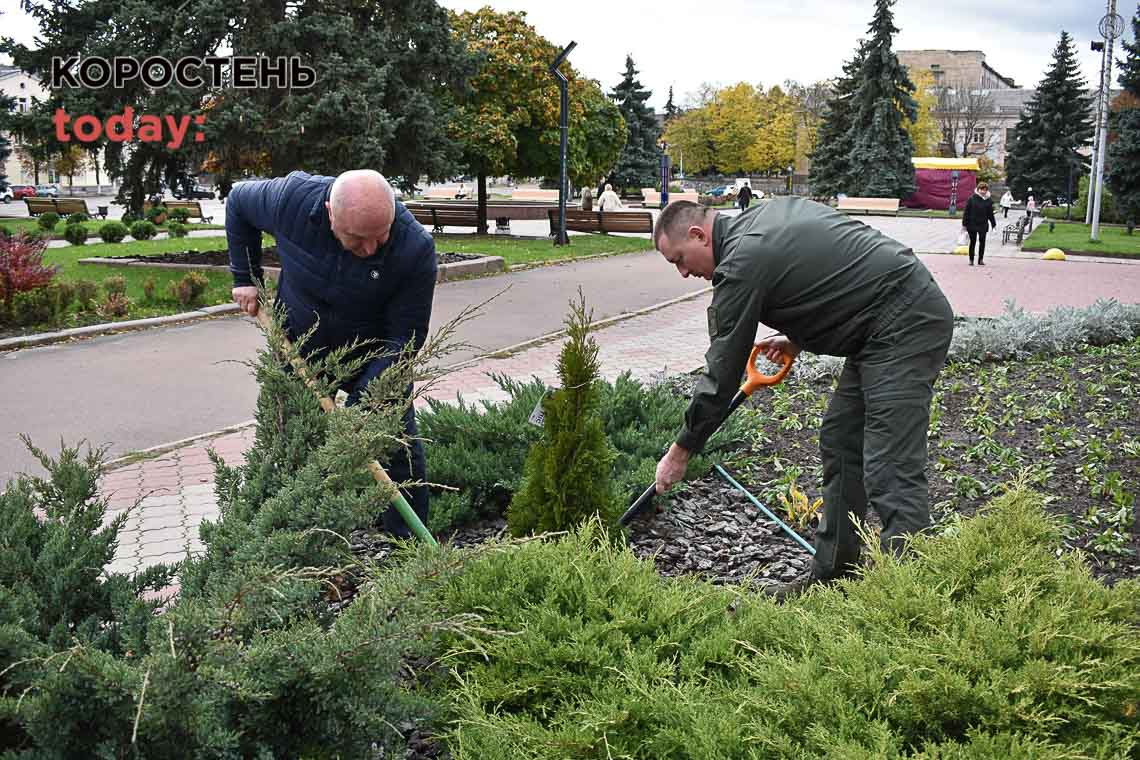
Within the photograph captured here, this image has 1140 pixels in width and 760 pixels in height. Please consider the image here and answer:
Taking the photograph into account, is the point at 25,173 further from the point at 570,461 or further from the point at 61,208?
the point at 570,461

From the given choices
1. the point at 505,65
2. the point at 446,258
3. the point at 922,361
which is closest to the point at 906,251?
the point at 922,361

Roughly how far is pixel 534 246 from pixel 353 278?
19634 millimetres

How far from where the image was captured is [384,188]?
3.94 m

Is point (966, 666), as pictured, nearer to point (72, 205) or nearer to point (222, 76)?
point (222, 76)

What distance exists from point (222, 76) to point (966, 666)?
17252 millimetres

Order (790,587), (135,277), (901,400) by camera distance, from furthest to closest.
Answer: (135,277), (790,587), (901,400)

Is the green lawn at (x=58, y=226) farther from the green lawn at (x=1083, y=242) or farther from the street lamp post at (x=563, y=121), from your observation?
the green lawn at (x=1083, y=242)

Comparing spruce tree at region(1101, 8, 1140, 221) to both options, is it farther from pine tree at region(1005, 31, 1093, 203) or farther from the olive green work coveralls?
the olive green work coveralls

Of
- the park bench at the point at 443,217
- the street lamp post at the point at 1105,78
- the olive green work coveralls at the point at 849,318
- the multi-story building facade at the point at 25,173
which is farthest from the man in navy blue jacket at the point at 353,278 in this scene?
the multi-story building facade at the point at 25,173

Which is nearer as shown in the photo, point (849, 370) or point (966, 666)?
point (966, 666)

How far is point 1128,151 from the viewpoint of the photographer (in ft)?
109

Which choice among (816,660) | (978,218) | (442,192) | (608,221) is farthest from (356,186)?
(442,192)

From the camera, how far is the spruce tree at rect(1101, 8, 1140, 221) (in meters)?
33.2

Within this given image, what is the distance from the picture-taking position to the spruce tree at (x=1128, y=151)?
33.2 meters
